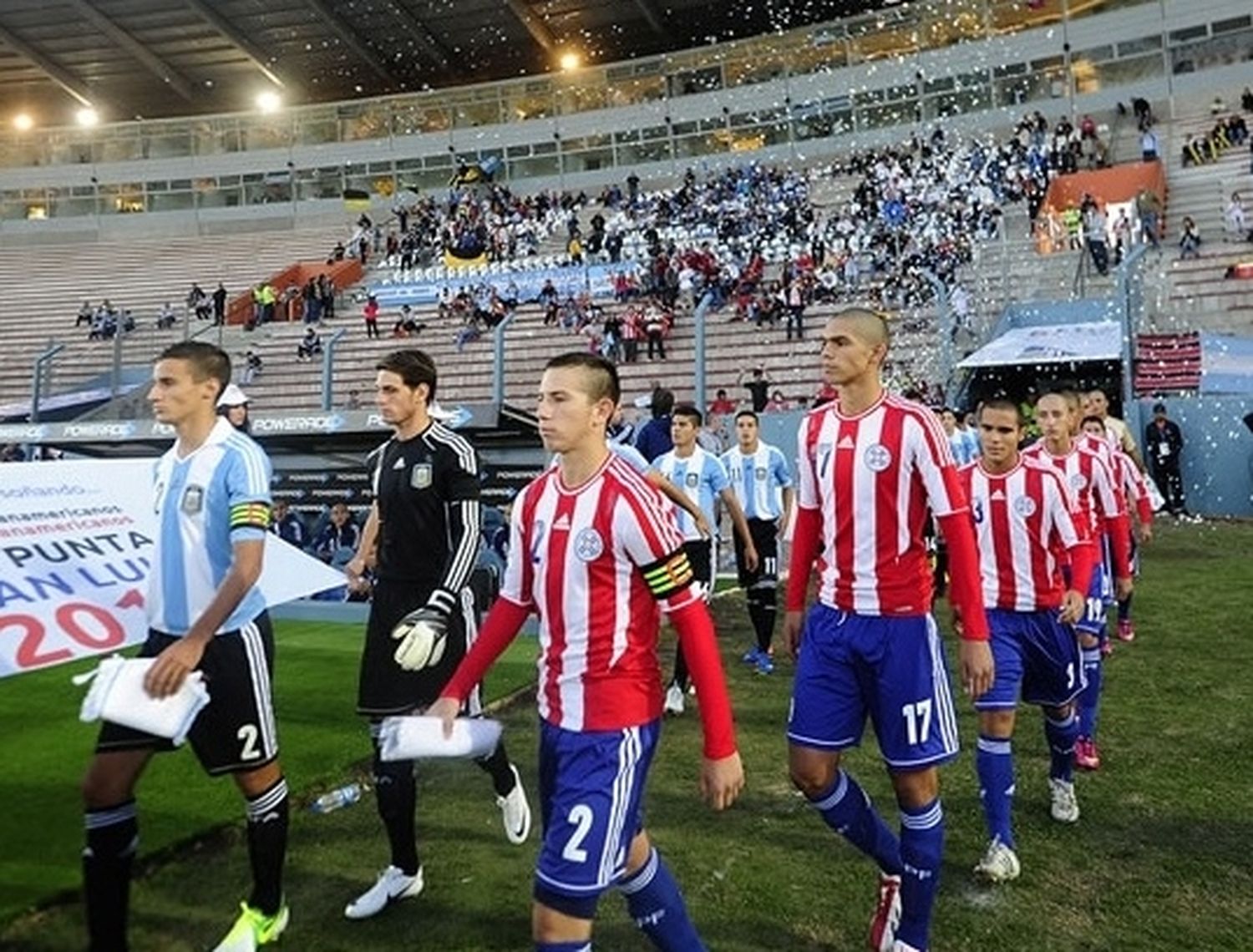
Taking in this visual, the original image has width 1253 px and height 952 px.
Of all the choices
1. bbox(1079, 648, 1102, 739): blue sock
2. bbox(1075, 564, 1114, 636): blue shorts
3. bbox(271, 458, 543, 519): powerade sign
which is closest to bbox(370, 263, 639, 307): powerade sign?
bbox(271, 458, 543, 519): powerade sign

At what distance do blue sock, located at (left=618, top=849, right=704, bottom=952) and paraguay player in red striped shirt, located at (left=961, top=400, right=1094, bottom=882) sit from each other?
1.87 m

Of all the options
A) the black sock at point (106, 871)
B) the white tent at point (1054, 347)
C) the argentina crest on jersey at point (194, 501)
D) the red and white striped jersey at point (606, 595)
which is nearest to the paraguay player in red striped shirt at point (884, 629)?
the red and white striped jersey at point (606, 595)

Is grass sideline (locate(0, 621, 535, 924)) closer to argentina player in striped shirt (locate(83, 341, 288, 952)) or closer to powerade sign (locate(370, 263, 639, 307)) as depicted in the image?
argentina player in striped shirt (locate(83, 341, 288, 952))

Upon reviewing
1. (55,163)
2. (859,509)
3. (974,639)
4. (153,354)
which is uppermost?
(55,163)

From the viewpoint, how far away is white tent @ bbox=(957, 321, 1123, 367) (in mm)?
16828

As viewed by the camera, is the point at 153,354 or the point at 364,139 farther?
the point at 364,139

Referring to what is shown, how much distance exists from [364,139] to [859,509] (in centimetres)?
4775

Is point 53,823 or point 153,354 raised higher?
point 153,354

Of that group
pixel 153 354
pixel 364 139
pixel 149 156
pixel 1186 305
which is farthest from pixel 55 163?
pixel 1186 305

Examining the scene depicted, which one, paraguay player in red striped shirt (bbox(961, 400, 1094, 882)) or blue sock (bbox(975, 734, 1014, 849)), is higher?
paraguay player in red striped shirt (bbox(961, 400, 1094, 882))

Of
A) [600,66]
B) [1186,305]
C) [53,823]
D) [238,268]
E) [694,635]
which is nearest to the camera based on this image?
[694,635]

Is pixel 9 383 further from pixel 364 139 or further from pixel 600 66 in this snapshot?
pixel 600 66

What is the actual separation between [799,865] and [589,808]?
6.35 feet

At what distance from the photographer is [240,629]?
11.7 feet
